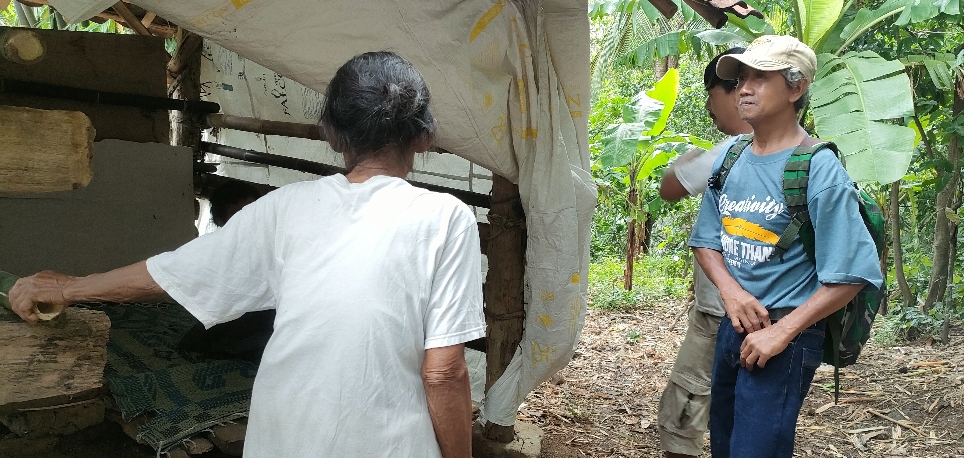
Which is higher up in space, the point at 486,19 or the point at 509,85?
the point at 486,19

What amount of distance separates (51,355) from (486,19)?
163 cm

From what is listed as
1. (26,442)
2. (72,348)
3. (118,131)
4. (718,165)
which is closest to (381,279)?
(72,348)

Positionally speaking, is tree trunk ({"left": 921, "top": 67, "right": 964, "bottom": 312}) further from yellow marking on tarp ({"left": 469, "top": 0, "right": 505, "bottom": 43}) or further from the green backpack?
yellow marking on tarp ({"left": 469, "top": 0, "right": 505, "bottom": 43})

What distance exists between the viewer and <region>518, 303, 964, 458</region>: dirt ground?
3619 mm

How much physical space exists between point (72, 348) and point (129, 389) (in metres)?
1.57

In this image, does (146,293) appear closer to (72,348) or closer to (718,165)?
(72,348)

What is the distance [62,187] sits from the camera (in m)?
1.50

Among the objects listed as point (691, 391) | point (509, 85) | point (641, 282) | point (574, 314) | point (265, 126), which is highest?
point (509, 85)

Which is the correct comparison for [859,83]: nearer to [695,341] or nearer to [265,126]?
[695,341]

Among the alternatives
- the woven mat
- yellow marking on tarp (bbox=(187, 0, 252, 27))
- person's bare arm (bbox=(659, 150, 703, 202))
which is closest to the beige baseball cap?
person's bare arm (bbox=(659, 150, 703, 202))

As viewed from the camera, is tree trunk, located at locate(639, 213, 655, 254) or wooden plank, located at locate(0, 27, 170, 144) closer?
wooden plank, located at locate(0, 27, 170, 144)

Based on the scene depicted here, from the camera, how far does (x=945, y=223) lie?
5.11m

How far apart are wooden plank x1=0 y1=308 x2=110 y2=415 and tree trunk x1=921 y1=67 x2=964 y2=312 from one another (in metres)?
5.30

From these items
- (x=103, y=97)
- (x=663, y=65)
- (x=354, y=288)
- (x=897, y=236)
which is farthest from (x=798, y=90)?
(x=663, y=65)
